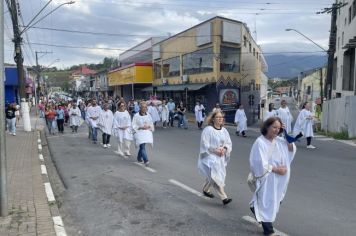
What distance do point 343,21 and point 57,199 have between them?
34.7 meters

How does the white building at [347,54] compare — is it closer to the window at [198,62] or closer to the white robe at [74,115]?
the window at [198,62]

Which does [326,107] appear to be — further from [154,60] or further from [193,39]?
[154,60]

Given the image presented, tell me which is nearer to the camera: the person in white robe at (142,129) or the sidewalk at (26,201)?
the sidewalk at (26,201)

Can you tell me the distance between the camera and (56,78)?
16488 centimetres

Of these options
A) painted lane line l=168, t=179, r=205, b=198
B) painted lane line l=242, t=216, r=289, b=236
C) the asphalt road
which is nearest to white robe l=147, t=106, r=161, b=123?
the asphalt road

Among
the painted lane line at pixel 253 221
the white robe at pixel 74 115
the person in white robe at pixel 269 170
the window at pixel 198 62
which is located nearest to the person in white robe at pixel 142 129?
the painted lane line at pixel 253 221

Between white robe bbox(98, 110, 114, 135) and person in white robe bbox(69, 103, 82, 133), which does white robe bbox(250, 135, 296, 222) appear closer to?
white robe bbox(98, 110, 114, 135)

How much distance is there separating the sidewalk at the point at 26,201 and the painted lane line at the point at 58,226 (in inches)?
2.4

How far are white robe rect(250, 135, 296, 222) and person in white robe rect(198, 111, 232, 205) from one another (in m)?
1.52

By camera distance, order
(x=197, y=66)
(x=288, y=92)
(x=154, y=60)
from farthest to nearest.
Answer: (x=288, y=92) < (x=154, y=60) < (x=197, y=66)

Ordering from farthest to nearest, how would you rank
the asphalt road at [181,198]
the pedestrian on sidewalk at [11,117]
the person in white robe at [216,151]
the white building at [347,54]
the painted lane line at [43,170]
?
the white building at [347,54] < the pedestrian on sidewalk at [11,117] < the painted lane line at [43,170] < the person in white robe at [216,151] < the asphalt road at [181,198]

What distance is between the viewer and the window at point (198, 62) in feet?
109

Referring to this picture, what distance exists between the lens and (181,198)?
777 centimetres

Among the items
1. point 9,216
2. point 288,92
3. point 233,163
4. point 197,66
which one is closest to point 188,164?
point 233,163
